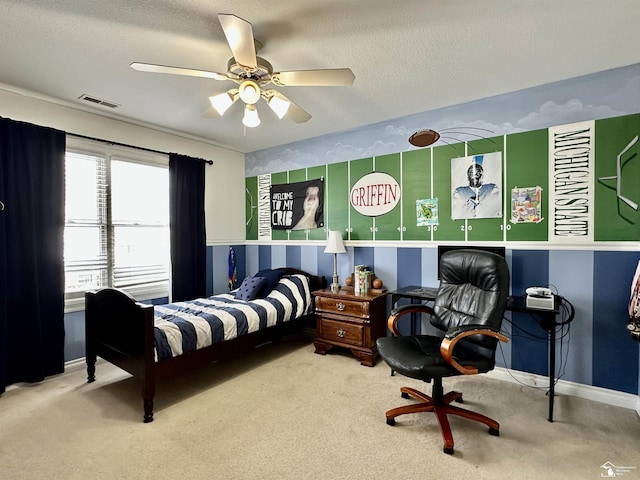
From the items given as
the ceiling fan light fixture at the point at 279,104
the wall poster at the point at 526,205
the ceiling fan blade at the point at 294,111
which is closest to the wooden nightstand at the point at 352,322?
the wall poster at the point at 526,205

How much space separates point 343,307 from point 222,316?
1.24 m

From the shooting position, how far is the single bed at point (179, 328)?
235cm

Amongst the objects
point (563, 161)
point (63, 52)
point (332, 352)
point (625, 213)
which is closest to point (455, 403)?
point (332, 352)

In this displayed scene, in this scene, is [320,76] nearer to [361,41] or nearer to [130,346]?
[361,41]

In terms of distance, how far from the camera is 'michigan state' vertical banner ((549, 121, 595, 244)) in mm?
2607

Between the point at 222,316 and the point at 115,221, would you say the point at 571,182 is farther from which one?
the point at 115,221

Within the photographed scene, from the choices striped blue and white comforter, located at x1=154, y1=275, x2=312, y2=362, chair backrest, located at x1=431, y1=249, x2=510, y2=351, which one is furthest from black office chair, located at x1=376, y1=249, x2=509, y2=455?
striped blue and white comforter, located at x1=154, y1=275, x2=312, y2=362

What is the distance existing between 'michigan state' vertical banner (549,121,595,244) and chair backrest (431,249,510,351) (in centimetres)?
90

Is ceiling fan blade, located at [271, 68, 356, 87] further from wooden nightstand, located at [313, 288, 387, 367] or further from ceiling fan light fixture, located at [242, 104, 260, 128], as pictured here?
wooden nightstand, located at [313, 288, 387, 367]

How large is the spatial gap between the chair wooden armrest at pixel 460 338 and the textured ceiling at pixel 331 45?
6.18 ft

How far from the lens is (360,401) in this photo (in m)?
2.56

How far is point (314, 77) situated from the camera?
6.70ft

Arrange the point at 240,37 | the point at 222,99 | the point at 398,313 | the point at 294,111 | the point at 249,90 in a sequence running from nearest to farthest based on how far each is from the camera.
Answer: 1. the point at 240,37
2. the point at 249,90
3. the point at 222,99
4. the point at 294,111
5. the point at 398,313

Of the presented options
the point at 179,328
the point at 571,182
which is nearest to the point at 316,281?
the point at 179,328
